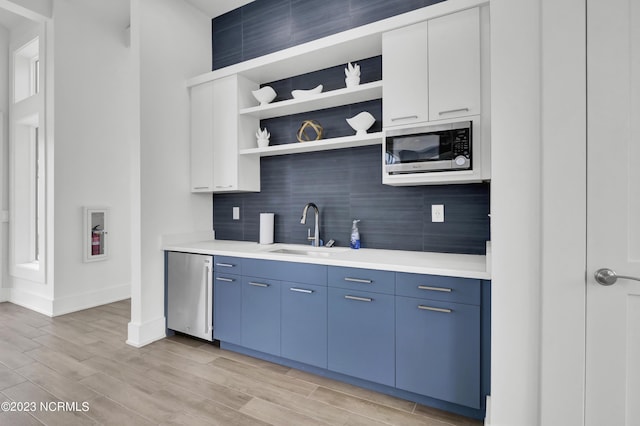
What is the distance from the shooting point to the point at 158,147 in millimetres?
3104

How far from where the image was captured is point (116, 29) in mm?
4277

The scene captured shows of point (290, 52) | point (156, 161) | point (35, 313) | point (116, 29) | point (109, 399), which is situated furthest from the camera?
point (116, 29)

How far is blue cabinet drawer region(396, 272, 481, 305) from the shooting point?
1821 millimetres

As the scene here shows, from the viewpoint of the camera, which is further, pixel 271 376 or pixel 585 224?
pixel 271 376

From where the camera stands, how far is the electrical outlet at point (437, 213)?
245 centimetres

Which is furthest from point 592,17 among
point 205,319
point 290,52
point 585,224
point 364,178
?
point 205,319

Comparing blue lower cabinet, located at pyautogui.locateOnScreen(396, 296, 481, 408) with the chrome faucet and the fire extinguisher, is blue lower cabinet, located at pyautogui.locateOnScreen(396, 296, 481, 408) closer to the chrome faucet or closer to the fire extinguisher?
the chrome faucet

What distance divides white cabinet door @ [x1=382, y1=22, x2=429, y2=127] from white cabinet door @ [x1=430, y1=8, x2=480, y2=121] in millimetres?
52

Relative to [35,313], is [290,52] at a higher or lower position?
higher

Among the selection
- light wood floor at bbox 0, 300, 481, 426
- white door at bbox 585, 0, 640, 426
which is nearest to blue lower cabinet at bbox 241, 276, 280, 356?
light wood floor at bbox 0, 300, 481, 426

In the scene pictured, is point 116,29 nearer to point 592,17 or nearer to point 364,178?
point 364,178

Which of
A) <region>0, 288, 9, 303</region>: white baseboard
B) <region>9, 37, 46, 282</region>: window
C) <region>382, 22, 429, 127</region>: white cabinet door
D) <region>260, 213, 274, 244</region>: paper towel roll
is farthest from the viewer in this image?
<region>0, 288, 9, 303</region>: white baseboard

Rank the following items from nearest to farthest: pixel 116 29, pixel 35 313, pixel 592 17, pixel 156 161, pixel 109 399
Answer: pixel 592 17
pixel 109 399
pixel 156 161
pixel 35 313
pixel 116 29

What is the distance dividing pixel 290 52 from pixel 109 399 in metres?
2.79
